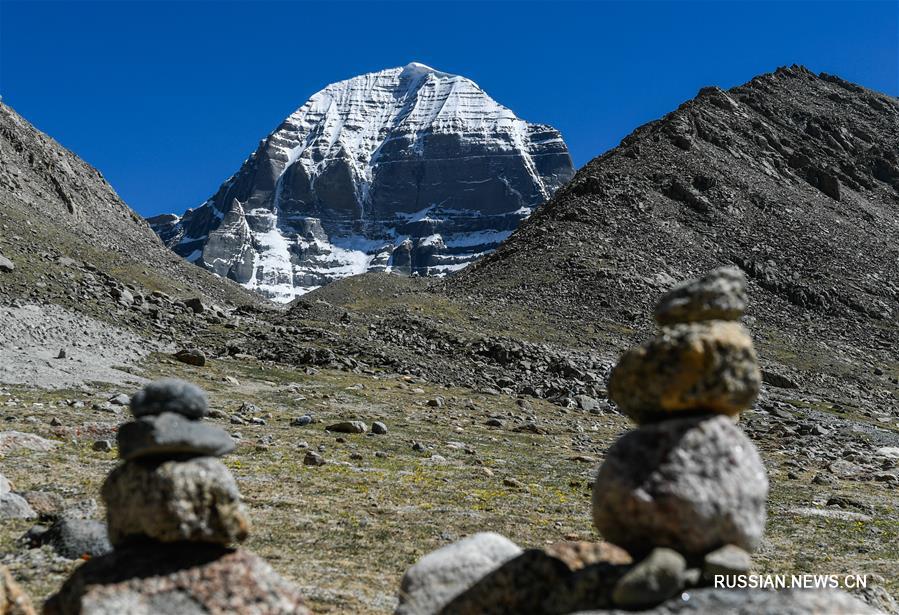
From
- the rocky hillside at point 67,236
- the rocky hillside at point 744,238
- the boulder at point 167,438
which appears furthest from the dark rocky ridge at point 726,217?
the boulder at point 167,438

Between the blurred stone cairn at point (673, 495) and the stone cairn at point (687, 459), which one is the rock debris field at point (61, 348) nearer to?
the blurred stone cairn at point (673, 495)

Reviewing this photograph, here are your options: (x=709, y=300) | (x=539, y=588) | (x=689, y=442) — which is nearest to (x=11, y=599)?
(x=539, y=588)

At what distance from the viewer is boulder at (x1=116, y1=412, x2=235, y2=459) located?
808cm

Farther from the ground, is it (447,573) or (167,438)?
(167,438)

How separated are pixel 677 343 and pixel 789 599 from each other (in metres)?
2.36

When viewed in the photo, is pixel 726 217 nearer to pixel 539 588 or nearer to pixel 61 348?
pixel 61 348

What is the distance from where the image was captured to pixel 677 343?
24.0ft

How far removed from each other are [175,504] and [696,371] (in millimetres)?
5271

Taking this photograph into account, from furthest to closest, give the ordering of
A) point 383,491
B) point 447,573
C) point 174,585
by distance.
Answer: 1. point 383,491
2. point 447,573
3. point 174,585

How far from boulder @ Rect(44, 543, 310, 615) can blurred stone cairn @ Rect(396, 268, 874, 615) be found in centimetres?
148

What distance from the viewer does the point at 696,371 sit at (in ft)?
23.7

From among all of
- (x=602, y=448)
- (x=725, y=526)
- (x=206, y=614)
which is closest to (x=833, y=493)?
(x=602, y=448)

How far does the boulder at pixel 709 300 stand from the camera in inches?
297

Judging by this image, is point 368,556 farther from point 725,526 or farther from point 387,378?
point 387,378
